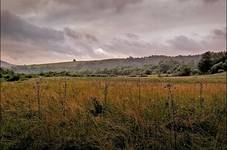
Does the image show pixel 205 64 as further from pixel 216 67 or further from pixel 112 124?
pixel 112 124

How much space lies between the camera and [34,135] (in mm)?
6211

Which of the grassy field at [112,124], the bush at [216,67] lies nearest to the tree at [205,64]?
the bush at [216,67]

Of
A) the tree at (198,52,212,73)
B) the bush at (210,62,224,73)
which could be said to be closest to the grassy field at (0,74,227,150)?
the bush at (210,62,224,73)

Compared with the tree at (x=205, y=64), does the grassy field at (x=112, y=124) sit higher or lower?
lower

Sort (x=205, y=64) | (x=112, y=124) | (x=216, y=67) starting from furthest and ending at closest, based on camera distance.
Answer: (x=205, y=64) < (x=216, y=67) < (x=112, y=124)

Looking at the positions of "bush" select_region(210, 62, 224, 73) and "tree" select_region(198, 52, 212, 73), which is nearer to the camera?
"bush" select_region(210, 62, 224, 73)

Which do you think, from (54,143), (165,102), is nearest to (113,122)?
(54,143)

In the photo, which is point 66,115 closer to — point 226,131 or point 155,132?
point 155,132

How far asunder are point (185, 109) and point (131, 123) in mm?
1644

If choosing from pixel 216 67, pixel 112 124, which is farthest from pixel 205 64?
pixel 112 124

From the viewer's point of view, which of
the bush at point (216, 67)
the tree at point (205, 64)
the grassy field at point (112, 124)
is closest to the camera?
the grassy field at point (112, 124)

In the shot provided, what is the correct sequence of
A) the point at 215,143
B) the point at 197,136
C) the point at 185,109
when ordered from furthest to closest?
the point at 185,109
the point at 197,136
the point at 215,143

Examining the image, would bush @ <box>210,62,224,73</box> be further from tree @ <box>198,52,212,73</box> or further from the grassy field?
the grassy field

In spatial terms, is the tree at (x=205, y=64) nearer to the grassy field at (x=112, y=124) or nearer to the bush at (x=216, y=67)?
the bush at (x=216, y=67)
